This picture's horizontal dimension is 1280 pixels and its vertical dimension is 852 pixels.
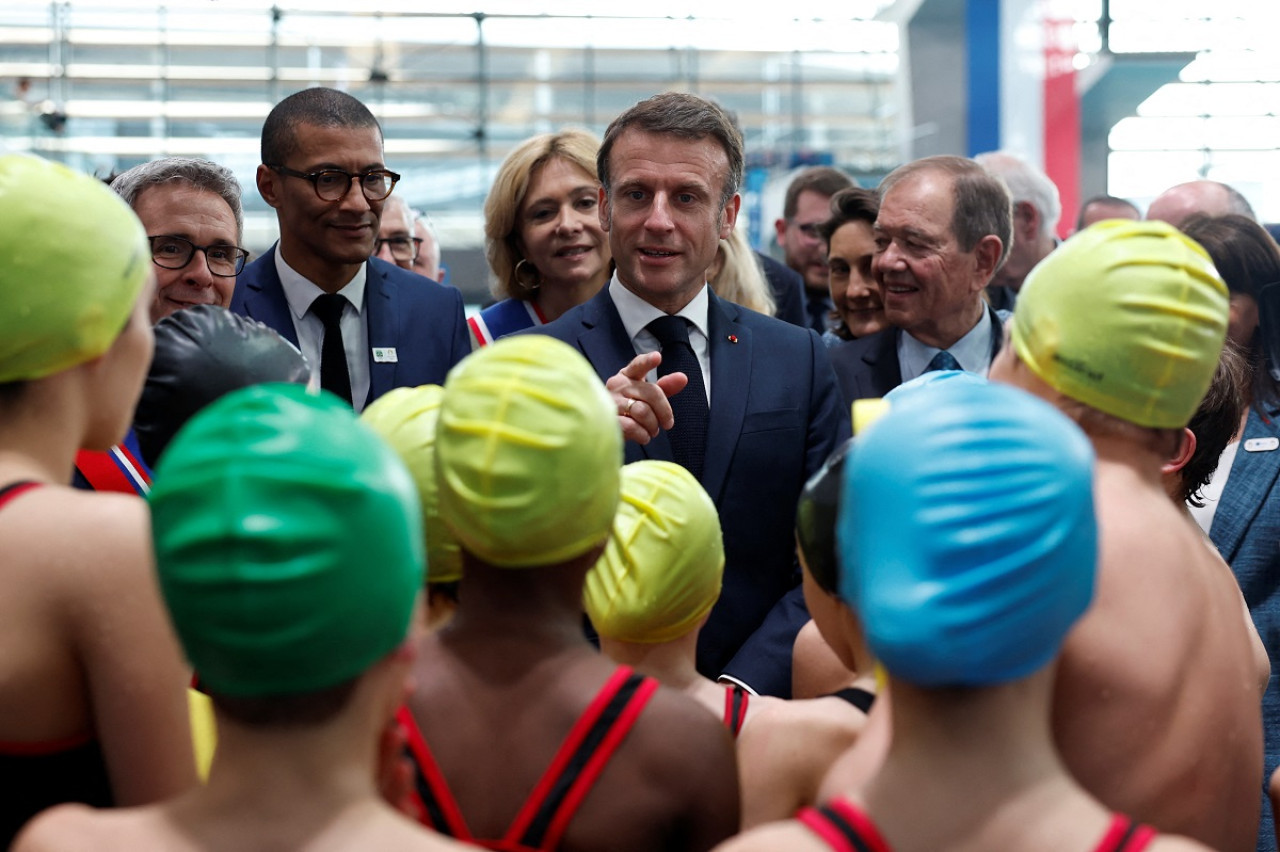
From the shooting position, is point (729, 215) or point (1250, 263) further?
point (1250, 263)

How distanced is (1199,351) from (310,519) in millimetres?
1293

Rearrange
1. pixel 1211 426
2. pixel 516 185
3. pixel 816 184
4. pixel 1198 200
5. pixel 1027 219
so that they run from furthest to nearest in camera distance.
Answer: pixel 816 184 → pixel 1027 219 → pixel 1198 200 → pixel 516 185 → pixel 1211 426

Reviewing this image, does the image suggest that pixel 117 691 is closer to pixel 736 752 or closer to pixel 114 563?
pixel 114 563

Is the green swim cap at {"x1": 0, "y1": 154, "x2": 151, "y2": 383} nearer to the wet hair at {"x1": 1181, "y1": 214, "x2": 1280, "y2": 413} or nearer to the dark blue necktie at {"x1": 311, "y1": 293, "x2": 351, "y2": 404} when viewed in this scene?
the dark blue necktie at {"x1": 311, "y1": 293, "x2": 351, "y2": 404}

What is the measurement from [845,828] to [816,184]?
18.8ft

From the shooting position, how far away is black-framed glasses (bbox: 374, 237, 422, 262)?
6.14 meters

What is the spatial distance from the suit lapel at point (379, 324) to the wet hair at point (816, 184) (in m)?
3.26

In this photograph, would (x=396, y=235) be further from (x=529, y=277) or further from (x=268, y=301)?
(x=268, y=301)

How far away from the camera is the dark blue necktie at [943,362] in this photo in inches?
170

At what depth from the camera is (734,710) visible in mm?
2203

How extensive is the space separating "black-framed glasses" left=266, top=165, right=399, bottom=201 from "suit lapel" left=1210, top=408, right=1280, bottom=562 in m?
2.55

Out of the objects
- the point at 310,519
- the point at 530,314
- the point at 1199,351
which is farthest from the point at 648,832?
the point at 530,314

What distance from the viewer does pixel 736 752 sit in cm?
192

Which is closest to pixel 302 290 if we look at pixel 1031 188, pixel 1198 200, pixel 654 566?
pixel 654 566
